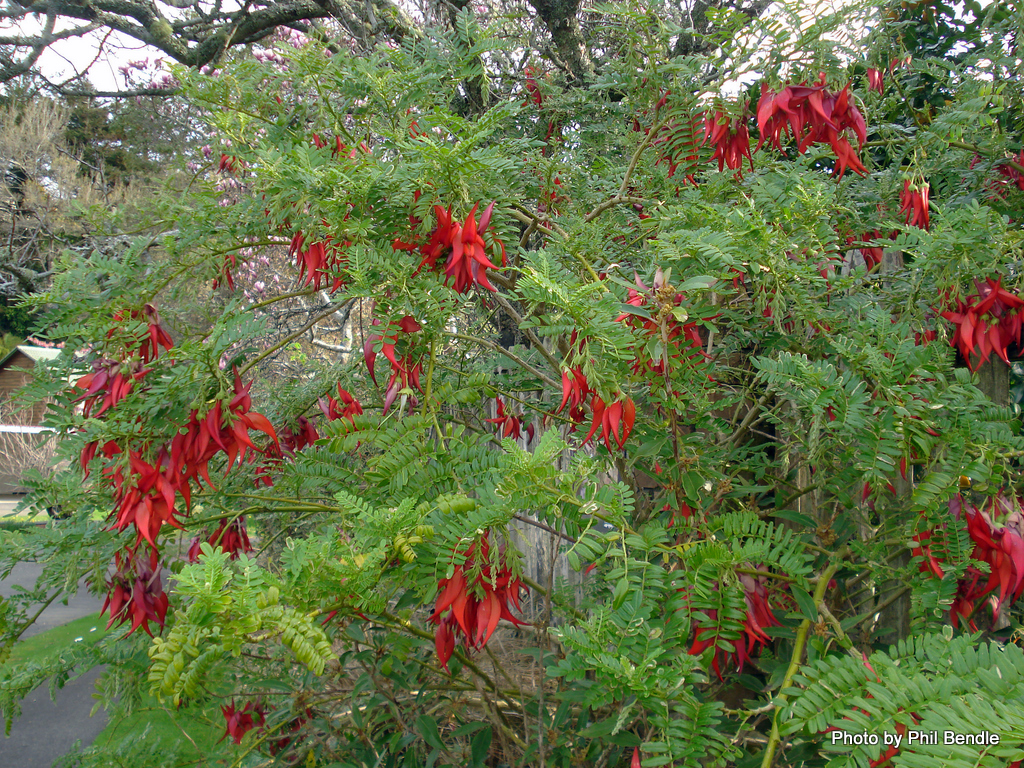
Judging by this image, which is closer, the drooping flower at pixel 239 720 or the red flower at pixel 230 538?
the red flower at pixel 230 538

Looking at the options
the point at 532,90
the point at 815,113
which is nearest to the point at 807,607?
the point at 815,113

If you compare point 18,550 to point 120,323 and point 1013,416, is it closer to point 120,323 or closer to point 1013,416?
point 120,323

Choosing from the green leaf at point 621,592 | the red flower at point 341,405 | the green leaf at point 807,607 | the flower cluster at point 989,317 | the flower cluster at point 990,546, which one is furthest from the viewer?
the red flower at point 341,405

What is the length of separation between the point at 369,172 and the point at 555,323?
485 mm

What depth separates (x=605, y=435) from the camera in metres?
0.99

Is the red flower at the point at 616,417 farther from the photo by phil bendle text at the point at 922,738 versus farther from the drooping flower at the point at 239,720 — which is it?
the drooping flower at the point at 239,720

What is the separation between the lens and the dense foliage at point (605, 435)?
0.85 meters

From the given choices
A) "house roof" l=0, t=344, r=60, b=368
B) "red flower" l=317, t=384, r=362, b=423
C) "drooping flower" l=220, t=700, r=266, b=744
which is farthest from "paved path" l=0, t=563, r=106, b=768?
"red flower" l=317, t=384, r=362, b=423

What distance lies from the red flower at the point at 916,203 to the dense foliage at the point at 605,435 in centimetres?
3

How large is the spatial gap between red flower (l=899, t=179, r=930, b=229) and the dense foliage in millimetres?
26

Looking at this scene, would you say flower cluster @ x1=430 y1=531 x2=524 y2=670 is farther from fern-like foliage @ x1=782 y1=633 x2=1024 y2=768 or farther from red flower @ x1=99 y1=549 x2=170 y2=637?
red flower @ x1=99 y1=549 x2=170 y2=637

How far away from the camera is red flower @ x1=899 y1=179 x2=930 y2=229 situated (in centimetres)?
139

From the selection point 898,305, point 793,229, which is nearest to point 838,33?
point 793,229

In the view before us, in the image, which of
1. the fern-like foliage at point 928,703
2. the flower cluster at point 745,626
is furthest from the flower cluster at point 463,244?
the fern-like foliage at point 928,703
